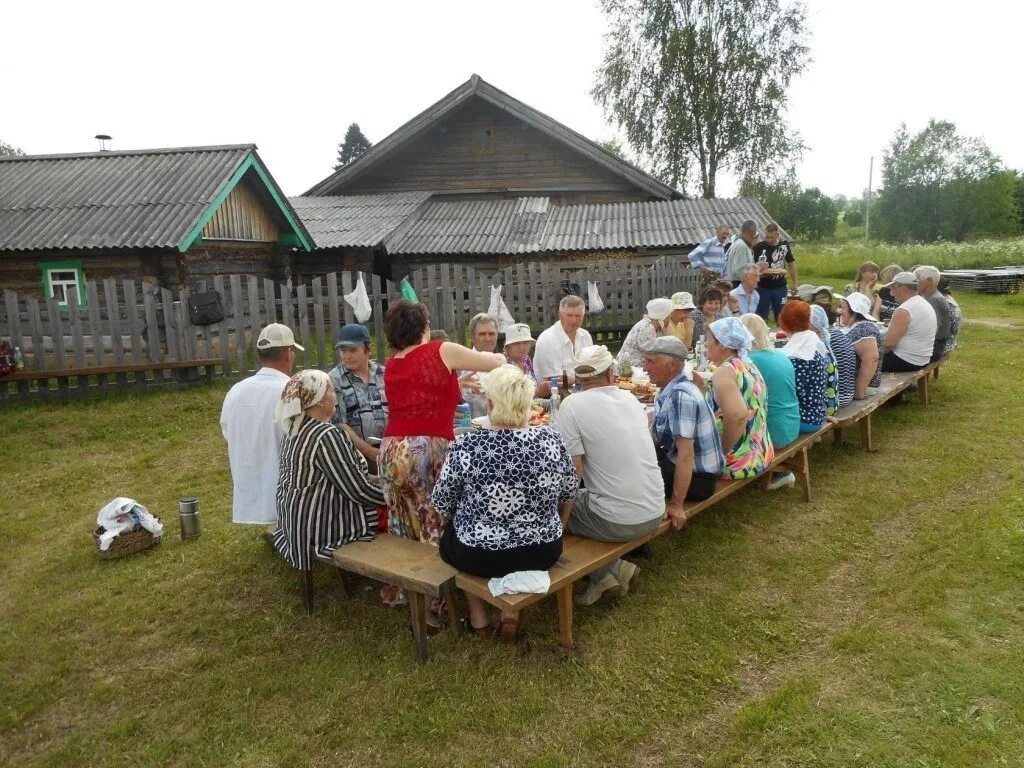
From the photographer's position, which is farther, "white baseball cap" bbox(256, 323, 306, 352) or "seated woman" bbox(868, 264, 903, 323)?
"seated woman" bbox(868, 264, 903, 323)

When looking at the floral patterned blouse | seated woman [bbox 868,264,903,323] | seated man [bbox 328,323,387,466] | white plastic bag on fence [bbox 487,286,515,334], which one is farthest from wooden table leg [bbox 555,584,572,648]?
white plastic bag on fence [bbox 487,286,515,334]

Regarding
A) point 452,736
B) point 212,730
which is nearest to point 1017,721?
point 452,736

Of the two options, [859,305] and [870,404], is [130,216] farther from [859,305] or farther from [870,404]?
[870,404]

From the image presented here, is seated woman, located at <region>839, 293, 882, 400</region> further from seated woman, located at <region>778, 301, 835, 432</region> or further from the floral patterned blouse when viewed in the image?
Result: the floral patterned blouse

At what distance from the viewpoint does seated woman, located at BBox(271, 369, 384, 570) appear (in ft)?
11.9

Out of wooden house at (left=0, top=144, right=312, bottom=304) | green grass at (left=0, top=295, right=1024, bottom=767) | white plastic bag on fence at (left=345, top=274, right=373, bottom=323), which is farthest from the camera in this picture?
wooden house at (left=0, top=144, right=312, bottom=304)

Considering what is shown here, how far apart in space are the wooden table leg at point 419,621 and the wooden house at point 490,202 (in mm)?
12356

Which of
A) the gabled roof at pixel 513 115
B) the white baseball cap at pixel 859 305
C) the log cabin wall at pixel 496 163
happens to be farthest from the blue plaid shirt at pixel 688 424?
the log cabin wall at pixel 496 163

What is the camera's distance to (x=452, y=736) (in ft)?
9.53

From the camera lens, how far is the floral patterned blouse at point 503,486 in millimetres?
3084

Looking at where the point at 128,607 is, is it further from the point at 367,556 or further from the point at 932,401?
the point at 932,401

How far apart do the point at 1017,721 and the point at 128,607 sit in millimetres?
4605

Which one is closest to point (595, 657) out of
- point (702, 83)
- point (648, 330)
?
point (648, 330)

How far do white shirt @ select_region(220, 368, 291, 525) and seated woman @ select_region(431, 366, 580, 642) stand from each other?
1485mm
